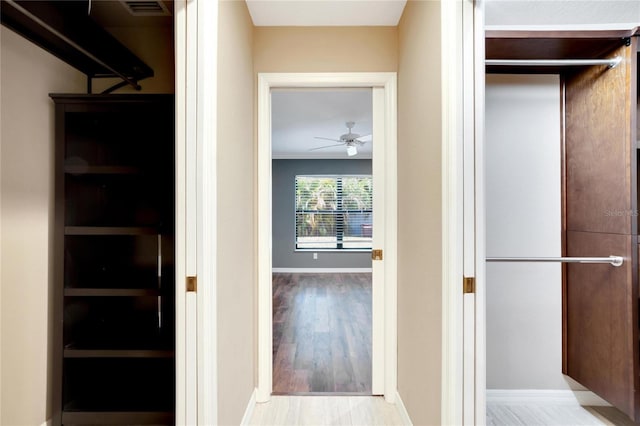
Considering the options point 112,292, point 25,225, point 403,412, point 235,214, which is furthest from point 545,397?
point 25,225

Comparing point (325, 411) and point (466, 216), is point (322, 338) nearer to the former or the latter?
point (325, 411)

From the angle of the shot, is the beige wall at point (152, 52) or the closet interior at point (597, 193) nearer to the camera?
the closet interior at point (597, 193)

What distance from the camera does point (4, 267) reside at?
166 centimetres

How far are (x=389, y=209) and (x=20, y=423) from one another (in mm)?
2211

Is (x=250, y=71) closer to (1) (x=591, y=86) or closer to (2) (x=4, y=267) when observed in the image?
(2) (x=4, y=267)

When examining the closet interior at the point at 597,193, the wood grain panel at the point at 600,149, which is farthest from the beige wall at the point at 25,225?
the wood grain panel at the point at 600,149

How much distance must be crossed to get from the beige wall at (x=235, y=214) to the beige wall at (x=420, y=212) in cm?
93

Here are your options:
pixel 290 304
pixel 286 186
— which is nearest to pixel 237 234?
pixel 290 304

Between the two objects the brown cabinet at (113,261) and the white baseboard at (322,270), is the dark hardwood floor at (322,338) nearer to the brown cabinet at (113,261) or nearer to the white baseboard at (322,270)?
the brown cabinet at (113,261)

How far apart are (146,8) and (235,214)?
1.12 metres

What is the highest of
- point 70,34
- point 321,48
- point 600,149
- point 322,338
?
point 321,48

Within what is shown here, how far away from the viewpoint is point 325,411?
7.48 feet

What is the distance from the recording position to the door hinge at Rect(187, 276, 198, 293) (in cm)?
140

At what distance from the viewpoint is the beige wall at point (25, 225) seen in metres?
1.67
